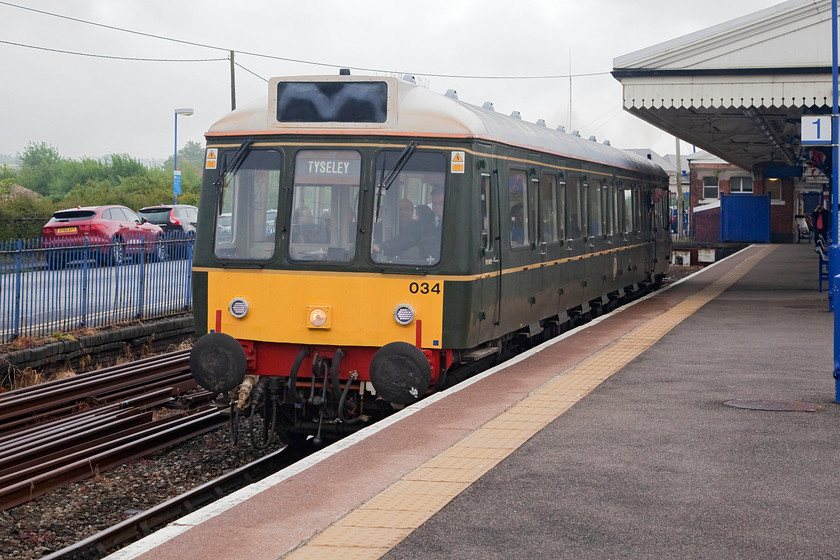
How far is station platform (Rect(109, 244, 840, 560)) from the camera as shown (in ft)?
17.8

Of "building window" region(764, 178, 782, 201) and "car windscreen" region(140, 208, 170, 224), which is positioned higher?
"building window" region(764, 178, 782, 201)

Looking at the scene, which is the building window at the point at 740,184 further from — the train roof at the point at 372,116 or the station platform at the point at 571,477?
the train roof at the point at 372,116

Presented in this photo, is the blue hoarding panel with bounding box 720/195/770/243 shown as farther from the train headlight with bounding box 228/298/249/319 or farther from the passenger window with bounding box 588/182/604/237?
the train headlight with bounding box 228/298/249/319

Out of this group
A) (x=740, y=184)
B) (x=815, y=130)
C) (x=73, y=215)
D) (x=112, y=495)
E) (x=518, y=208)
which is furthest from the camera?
(x=740, y=184)

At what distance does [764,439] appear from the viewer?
780 centimetres

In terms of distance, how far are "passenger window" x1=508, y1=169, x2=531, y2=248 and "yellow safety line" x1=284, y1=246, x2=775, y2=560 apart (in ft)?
4.63

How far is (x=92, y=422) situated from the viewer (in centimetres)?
1100

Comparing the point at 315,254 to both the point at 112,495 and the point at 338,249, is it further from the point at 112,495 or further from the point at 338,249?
the point at 112,495

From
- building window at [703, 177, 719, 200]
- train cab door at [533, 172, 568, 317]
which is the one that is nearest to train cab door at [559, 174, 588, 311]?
train cab door at [533, 172, 568, 317]

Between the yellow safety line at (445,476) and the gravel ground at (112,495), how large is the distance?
2619mm

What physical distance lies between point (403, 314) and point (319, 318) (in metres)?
0.71

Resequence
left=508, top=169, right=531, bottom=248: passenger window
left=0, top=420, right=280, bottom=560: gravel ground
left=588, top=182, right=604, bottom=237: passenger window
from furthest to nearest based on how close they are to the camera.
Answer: left=588, top=182, right=604, bottom=237: passenger window, left=508, top=169, right=531, bottom=248: passenger window, left=0, top=420, right=280, bottom=560: gravel ground

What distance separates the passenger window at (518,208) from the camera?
439 inches

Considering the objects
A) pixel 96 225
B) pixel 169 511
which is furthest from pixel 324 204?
pixel 96 225
